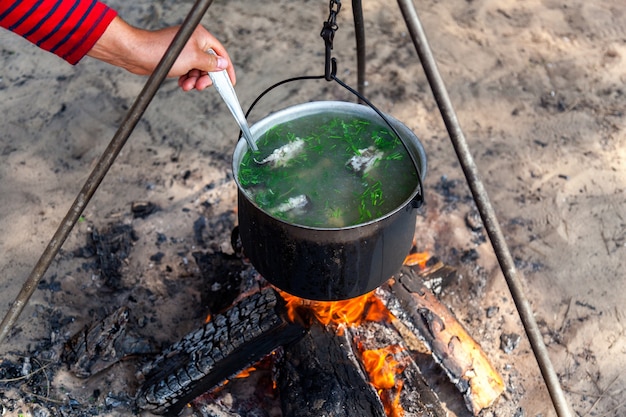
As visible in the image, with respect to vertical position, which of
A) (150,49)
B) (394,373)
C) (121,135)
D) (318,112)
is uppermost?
(150,49)

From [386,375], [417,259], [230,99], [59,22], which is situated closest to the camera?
[59,22]

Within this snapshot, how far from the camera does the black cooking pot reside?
2.10m

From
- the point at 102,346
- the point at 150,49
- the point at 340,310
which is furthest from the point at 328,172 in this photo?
the point at 102,346

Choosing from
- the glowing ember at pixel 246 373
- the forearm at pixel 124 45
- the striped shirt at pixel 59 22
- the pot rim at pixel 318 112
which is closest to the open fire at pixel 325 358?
the glowing ember at pixel 246 373

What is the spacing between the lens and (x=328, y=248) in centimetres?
211

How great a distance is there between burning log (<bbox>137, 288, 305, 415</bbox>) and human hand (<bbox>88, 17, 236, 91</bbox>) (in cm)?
106

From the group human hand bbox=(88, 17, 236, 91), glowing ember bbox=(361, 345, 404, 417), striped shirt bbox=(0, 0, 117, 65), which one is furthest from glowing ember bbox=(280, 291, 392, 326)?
striped shirt bbox=(0, 0, 117, 65)

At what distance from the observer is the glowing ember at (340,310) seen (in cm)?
268

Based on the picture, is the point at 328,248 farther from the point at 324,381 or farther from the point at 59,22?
the point at 59,22

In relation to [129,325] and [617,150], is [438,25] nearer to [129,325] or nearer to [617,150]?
[617,150]

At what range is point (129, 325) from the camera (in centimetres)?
307

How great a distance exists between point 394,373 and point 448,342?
0.31m

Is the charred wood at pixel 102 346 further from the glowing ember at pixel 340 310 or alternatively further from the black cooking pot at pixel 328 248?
the black cooking pot at pixel 328 248

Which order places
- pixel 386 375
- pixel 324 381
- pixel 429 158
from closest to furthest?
1. pixel 324 381
2. pixel 386 375
3. pixel 429 158
